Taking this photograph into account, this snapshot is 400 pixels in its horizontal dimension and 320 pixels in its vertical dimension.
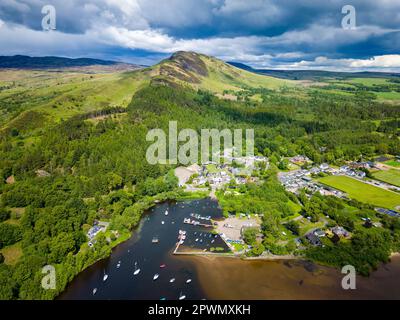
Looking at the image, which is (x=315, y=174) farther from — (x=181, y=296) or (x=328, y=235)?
(x=181, y=296)

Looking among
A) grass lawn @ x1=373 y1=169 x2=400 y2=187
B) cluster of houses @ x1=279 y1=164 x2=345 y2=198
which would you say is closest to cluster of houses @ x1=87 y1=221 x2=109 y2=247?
cluster of houses @ x1=279 y1=164 x2=345 y2=198

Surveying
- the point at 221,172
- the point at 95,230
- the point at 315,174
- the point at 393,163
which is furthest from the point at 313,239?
the point at 393,163

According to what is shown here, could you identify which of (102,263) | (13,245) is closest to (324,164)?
(102,263)

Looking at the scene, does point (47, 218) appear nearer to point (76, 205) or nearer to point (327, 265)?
point (76, 205)

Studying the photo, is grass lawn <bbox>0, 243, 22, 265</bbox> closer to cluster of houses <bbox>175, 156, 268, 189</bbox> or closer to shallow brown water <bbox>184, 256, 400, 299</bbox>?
shallow brown water <bbox>184, 256, 400, 299</bbox>

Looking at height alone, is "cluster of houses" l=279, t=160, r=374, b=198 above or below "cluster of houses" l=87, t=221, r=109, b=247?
above

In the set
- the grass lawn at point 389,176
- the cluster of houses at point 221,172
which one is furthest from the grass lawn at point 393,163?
the cluster of houses at point 221,172

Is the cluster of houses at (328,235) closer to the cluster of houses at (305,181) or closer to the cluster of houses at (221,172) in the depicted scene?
the cluster of houses at (305,181)
